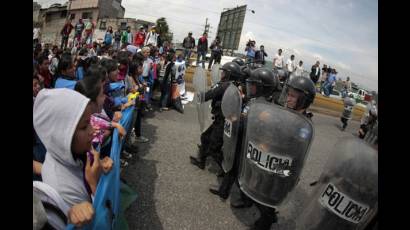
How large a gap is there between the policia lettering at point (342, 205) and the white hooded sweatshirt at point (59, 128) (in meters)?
1.52

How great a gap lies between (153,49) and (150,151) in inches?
201

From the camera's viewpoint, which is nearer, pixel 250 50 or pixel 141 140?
pixel 141 140

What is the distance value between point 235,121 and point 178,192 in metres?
1.38

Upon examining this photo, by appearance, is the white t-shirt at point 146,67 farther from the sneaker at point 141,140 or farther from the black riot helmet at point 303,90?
the black riot helmet at point 303,90

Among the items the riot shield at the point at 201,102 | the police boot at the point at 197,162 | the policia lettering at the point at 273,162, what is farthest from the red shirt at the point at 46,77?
the policia lettering at the point at 273,162

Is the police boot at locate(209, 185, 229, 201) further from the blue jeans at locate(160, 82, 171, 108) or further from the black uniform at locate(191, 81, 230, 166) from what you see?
the blue jeans at locate(160, 82, 171, 108)

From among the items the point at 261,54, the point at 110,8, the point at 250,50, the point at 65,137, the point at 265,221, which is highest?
the point at 110,8

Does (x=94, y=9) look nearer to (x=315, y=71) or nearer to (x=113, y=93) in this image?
(x=315, y=71)

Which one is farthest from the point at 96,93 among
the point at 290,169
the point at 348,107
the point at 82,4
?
the point at 82,4

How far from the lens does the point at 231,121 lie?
3.35 m

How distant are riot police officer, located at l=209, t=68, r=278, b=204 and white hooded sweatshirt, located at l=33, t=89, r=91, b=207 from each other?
200 cm

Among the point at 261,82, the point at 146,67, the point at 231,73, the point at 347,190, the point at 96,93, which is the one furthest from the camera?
the point at 146,67

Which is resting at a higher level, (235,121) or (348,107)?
(235,121)
